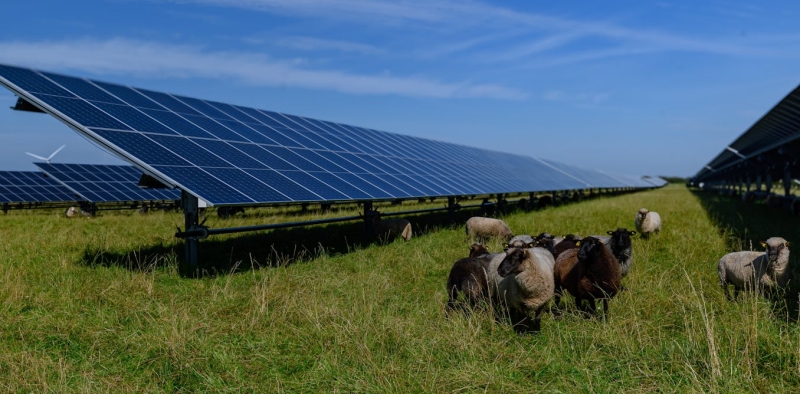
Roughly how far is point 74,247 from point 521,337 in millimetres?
11241

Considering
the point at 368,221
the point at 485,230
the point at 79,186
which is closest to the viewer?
the point at 485,230

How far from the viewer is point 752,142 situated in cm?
3756

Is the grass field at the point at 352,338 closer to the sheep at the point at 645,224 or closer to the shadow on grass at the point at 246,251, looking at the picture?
the shadow on grass at the point at 246,251

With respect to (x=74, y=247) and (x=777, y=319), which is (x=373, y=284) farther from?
(x=74, y=247)

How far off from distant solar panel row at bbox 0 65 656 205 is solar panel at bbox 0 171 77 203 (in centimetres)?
2107

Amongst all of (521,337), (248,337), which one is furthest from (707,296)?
(248,337)

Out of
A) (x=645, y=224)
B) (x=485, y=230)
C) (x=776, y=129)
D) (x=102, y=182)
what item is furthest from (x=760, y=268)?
(x=102, y=182)

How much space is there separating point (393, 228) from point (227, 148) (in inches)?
208

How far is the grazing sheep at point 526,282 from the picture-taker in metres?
6.22

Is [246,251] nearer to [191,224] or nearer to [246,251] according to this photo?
[246,251]

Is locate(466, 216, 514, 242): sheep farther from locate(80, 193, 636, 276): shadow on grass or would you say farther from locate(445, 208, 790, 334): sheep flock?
locate(445, 208, 790, 334): sheep flock

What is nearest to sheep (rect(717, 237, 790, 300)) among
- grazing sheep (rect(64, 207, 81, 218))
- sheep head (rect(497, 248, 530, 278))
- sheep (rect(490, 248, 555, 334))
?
sheep (rect(490, 248, 555, 334))

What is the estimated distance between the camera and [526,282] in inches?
247

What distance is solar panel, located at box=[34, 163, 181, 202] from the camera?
28094 mm
